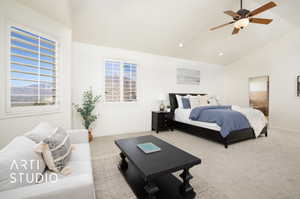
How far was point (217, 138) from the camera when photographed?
10.6 ft

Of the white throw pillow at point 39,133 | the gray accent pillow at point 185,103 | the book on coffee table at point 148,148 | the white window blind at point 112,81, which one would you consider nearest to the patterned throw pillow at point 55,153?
the white throw pillow at point 39,133

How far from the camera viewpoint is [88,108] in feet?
11.3

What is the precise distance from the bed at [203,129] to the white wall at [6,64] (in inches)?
126

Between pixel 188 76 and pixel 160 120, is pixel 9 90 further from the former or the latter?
pixel 188 76

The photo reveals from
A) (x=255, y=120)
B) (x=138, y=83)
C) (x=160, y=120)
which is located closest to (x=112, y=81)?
(x=138, y=83)

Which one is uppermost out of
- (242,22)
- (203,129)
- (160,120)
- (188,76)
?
(242,22)

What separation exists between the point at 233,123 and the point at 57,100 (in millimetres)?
3969

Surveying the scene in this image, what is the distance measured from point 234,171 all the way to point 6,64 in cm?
385

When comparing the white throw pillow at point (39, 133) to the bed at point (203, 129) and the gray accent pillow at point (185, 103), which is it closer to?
the bed at point (203, 129)

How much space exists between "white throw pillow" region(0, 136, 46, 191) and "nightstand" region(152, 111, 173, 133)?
3.35 m

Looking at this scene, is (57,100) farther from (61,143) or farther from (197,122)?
(197,122)

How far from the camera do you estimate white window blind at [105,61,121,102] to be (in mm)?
4004

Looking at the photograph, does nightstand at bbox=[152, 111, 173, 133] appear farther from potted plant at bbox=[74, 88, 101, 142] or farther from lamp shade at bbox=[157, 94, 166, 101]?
potted plant at bbox=[74, 88, 101, 142]

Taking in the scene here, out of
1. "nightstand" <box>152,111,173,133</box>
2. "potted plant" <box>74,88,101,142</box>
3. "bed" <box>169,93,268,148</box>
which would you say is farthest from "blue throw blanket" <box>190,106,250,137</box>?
"potted plant" <box>74,88,101,142</box>
